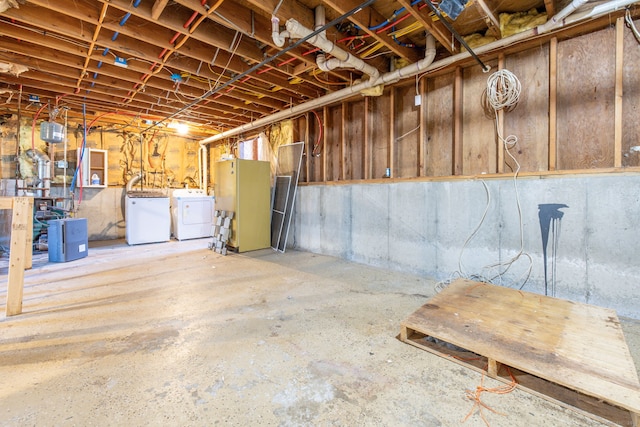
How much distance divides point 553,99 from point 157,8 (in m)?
3.64

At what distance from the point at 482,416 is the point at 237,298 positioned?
6.73 ft

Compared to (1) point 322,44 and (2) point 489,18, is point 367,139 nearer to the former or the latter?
(1) point 322,44

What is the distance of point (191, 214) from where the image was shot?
19.8ft

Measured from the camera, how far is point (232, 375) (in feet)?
4.94

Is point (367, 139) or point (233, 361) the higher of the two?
point (367, 139)

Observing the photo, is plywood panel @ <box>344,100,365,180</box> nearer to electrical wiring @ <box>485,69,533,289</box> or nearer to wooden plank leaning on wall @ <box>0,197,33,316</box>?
electrical wiring @ <box>485,69,533,289</box>

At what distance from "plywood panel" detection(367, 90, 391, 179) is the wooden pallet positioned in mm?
2142

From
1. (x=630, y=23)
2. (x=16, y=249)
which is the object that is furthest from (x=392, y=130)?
(x=16, y=249)

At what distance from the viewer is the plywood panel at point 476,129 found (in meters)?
2.96

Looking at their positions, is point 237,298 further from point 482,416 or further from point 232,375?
point 482,416

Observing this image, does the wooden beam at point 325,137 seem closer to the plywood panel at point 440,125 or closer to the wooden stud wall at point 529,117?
the wooden stud wall at point 529,117

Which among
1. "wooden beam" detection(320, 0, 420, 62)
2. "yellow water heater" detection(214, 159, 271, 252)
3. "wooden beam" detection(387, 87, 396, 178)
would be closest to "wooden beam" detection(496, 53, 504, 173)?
"wooden beam" detection(320, 0, 420, 62)

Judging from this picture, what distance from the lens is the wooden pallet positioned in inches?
48.7

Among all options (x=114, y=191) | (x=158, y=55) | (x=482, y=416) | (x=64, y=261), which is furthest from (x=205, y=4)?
(x=114, y=191)
